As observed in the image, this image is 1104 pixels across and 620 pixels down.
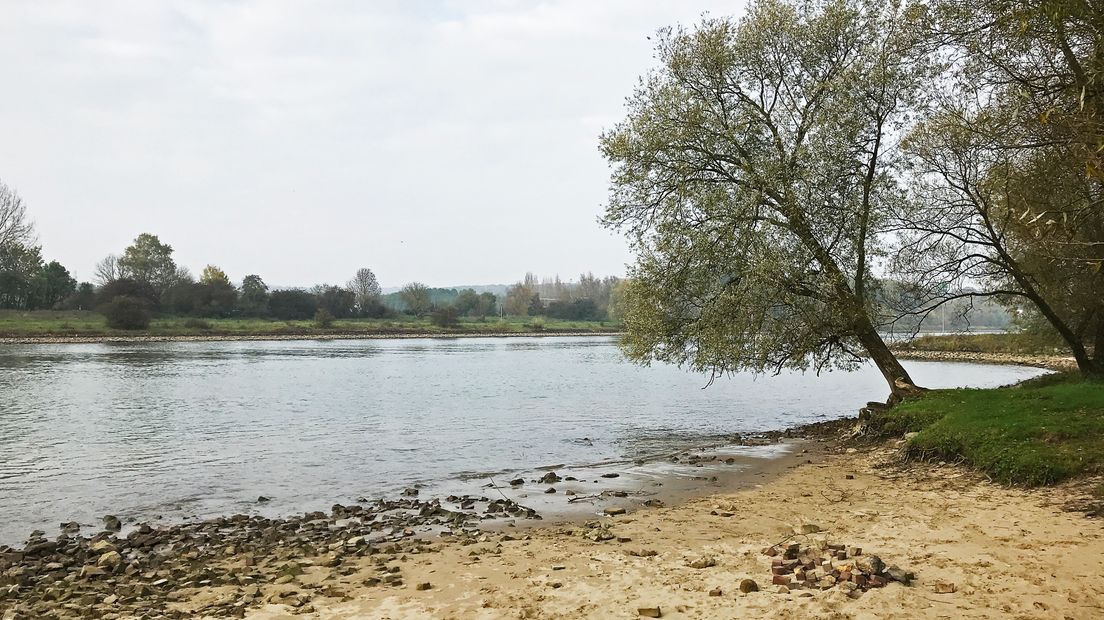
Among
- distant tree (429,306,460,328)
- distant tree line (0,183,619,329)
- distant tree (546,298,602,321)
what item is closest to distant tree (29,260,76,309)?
distant tree line (0,183,619,329)

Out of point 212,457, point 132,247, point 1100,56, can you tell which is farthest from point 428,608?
point 132,247

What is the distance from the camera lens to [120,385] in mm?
43156

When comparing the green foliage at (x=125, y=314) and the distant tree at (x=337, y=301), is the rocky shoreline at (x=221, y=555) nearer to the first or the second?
the green foliage at (x=125, y=314)

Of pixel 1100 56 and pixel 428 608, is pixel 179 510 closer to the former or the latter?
pixel 428 608

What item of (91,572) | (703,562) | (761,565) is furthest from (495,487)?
(761,565)

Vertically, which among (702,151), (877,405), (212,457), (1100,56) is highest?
(702,151)

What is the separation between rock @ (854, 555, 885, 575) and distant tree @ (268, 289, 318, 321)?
143303mm

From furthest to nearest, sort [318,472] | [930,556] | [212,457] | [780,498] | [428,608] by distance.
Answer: [212,457]
[318,472]
[780,498]
[930,556]
[428,608]

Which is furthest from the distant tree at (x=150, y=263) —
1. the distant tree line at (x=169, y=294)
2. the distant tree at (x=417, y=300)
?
the distant tree at (x=417, y=300)

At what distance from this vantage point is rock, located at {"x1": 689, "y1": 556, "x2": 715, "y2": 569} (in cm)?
951

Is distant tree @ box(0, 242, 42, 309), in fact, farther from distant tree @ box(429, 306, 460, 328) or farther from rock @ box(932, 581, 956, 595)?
rock @ box(932, 581, 956, 595)

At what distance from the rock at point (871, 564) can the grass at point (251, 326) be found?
76.5 m

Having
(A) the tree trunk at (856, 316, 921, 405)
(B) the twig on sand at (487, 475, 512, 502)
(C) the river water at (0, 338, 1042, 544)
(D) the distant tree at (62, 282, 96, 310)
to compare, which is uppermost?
(D) the distant tree at (62, 282, 96, 310)

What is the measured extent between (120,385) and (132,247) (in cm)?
10335
